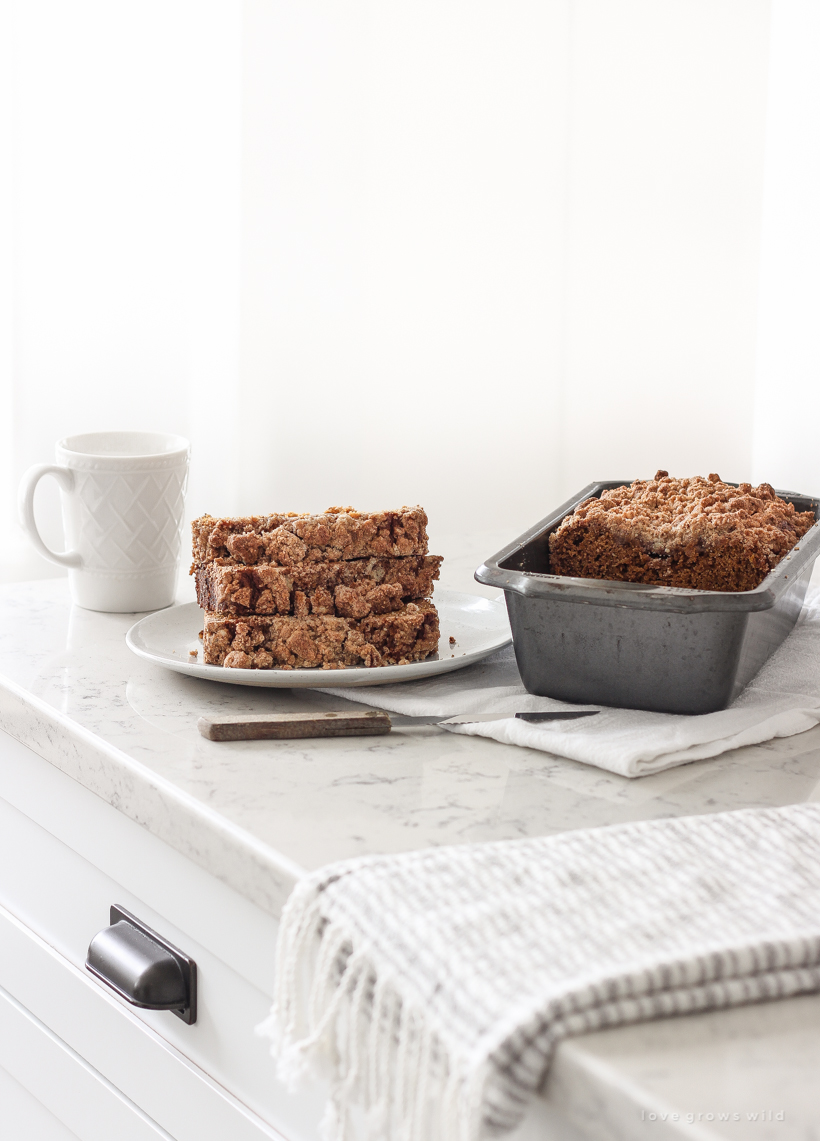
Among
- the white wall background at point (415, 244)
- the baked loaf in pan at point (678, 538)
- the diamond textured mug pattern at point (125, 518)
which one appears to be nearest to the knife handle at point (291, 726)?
the baked loaf in pan at point (678, 538)

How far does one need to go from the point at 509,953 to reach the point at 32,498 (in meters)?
0.85

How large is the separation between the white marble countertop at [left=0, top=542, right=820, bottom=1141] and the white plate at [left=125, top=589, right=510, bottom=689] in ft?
0.08

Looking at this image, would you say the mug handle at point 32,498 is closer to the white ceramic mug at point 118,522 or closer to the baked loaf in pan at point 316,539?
the white ceramic mug at point 118,522

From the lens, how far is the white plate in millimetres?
939

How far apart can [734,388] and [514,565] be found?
195 cm

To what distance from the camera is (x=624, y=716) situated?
0.88 metres

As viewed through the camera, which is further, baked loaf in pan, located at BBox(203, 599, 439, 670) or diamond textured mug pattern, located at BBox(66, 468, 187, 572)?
diamond textured mug pattern, located at BBox(66, 468, 187, 572)

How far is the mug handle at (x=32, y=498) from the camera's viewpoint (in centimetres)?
119

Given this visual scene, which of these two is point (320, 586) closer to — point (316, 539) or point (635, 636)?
point (316, 539)

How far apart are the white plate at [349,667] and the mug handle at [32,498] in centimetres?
16

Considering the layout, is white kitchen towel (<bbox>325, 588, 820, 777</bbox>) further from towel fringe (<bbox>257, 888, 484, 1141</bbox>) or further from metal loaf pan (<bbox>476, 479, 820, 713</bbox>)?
towel fringe (<bbox>257, 888, 484, 1141</bbox>)

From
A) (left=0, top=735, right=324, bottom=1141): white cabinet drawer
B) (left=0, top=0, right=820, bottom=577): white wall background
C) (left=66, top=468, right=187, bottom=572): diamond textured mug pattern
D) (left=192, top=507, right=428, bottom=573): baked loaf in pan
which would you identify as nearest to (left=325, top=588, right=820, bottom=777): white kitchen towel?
(left=192, top=507, right=428, bottom=573): baked loaf in pan

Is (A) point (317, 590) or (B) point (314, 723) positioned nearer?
(B) point (314, 723)

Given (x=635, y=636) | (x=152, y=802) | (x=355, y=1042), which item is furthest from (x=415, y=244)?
(x=355, y=1042)
